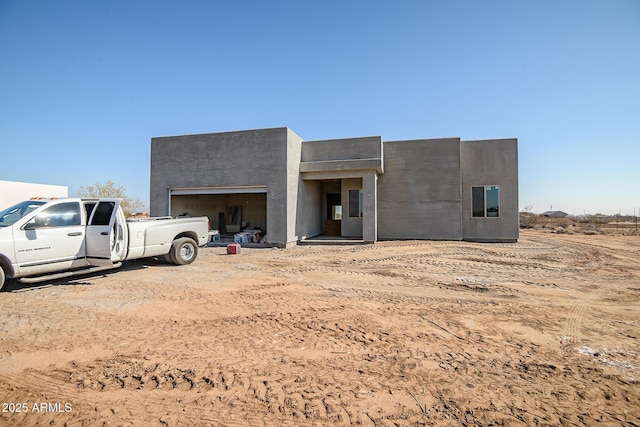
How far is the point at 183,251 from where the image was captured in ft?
35.8

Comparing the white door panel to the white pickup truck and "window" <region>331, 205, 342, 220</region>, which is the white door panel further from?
"window" <region>331, 205, 342, 220</region>

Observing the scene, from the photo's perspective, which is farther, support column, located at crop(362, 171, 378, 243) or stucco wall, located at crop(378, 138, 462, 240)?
stucco wall, located at crop(378, 138, 462, 240)

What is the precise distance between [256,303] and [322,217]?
16.3 metres

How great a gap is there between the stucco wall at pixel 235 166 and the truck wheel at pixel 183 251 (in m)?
5.18

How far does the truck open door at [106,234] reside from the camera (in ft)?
27.0

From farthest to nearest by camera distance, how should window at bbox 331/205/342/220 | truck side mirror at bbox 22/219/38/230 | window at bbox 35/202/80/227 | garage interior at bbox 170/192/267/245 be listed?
garage interior at bbox 170/192/267/245, window at bbox 331/205/342/220, window at bbox 35/202/80/227, truck side mirror at bbox 22/219/38/230

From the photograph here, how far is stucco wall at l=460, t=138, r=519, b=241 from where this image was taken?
712 inches

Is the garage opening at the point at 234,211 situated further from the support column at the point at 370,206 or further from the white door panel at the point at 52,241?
the white door panel at the point at 52,241

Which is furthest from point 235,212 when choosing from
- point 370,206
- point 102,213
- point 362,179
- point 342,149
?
point 102,213

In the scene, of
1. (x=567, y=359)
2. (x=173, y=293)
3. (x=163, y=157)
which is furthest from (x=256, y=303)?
(x=163, y=157)

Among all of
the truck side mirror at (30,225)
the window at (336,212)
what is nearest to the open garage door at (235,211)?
the window at (336,212)

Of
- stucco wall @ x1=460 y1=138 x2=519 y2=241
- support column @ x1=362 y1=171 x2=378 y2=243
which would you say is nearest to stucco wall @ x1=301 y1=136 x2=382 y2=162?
support column @ x1=362 y1=171 x2=378 y2=243

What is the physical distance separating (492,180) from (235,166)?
1437cm

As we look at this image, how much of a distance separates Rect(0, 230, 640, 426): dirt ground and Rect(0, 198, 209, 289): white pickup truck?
0.54m
